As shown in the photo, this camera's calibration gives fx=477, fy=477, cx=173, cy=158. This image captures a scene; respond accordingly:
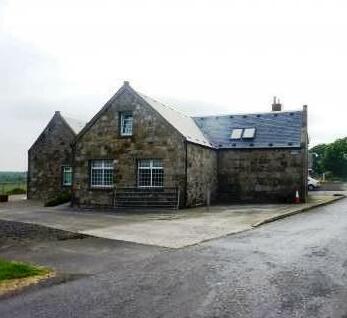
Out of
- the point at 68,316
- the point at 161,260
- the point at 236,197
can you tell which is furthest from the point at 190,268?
the point at 236,197

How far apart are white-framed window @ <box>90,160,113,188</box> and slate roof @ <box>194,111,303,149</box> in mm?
7993

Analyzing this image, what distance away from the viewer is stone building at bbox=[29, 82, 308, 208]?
91.1 ft

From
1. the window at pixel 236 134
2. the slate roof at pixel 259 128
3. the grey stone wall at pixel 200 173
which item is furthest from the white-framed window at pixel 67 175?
the window at pixel 236 134

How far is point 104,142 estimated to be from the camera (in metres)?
29.8

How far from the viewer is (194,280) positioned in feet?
29.4

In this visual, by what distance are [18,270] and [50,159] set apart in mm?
30206

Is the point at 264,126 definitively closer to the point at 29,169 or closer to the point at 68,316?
the point at 29,169

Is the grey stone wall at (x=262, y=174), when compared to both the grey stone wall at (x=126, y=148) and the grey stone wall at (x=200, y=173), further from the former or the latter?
the grey stone wall at (x=126, y=148)

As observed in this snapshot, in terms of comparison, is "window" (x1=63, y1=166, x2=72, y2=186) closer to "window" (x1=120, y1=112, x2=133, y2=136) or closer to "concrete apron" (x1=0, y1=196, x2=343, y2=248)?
"window" (x1=120, y1=112, x2=133, y2=136)

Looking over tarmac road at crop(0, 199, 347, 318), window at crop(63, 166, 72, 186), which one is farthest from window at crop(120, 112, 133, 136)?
tarmac road at crop(0, 199, 347, 318)

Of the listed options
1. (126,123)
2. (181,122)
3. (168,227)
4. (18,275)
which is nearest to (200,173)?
(181,122)

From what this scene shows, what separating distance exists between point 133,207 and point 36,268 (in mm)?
17798

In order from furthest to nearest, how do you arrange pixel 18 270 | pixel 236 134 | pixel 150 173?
pixel 236 134 < pixel 150 173 < pixel 18 270

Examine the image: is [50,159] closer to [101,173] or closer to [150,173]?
[101,173]
